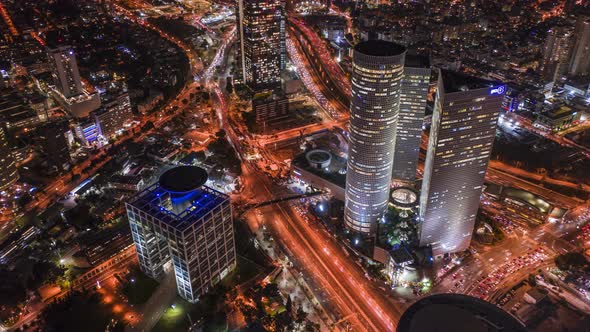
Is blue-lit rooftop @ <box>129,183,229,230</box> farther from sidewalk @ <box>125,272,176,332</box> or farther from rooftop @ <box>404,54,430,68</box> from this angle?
rooftop @ <box>404,54,430,68</box>

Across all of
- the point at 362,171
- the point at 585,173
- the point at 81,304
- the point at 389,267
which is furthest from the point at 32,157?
the point at 585,173

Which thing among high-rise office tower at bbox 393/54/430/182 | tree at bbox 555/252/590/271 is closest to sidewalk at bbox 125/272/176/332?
high-rise office tower at bbox 393/54/430/182

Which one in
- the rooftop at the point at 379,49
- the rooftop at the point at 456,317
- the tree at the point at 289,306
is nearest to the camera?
the rooftop at the point at 456,317

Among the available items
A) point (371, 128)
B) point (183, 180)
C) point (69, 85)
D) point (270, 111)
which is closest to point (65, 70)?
point (69, 85)

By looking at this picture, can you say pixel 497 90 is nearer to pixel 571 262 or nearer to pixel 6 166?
pixel 571 262

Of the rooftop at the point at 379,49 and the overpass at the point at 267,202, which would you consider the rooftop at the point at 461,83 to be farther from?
the overpass at the point at 267,202

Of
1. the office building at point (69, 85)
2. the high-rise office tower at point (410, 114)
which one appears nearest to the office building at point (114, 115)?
the office building at point (69, 85)

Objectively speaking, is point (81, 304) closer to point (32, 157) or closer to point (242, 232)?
point (242, 232)
